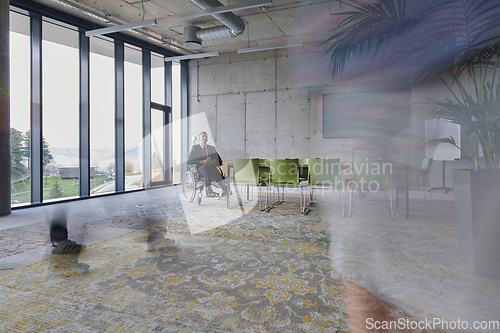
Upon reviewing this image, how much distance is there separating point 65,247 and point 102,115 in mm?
4591

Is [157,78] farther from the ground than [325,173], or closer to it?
farther from the ground

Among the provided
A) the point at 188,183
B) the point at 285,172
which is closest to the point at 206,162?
the point at 188,183

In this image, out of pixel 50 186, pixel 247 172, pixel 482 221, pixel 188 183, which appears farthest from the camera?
pixel 188 183

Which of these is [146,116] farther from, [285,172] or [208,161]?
[285,172]

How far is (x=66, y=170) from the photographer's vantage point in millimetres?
5852

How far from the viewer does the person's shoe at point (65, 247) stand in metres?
2.63

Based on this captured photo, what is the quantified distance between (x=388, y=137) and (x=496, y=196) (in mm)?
5652

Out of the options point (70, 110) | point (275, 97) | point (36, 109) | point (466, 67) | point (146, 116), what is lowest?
point (466, 67)

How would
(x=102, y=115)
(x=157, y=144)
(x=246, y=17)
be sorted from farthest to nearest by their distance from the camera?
(x=157, y=144) < (x=102, y=115) < (x=246, y=17)

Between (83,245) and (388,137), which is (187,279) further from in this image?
(388,137)

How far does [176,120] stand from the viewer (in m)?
9.04

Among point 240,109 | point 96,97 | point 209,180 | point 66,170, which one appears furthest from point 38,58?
point 240,109

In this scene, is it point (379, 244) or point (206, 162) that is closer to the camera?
point (379, 244)

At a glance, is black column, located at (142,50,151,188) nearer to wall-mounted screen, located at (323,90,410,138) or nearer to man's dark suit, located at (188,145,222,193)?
man's dark suit, located at (188,145,222,193)
